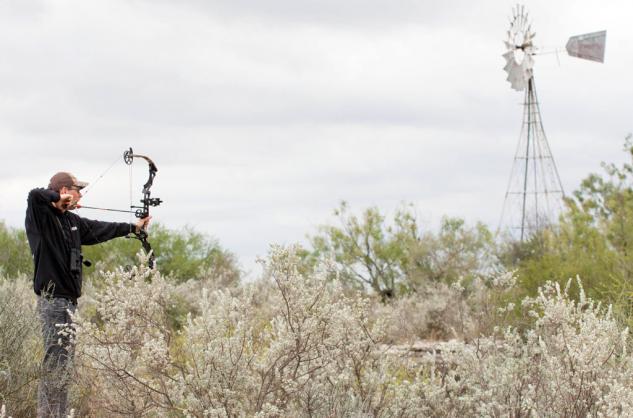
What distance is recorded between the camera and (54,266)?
7.71 metres

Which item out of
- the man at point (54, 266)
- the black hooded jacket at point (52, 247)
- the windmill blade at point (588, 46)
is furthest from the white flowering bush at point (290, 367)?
the windmill blade at point (588, 46)

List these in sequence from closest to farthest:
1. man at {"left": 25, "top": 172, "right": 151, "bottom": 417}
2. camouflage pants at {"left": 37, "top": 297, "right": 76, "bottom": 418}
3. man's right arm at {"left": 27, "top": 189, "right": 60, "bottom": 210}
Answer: camouflage pants at {"left": 37, "top": 297, "right": 76, "bottom": 418} → man at {"left": 25, "top": 172, "right": 151, "bottom": 417} → man's right arm at {"left": 27, "top": 189, "right": 60, "bottom": 210}

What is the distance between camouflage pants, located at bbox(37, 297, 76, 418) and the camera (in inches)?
287

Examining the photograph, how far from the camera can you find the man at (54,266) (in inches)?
293

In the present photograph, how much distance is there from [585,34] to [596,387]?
21.8 metres

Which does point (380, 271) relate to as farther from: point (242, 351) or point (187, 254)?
point (242, 351)

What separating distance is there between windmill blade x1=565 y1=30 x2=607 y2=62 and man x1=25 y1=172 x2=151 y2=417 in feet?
66.0

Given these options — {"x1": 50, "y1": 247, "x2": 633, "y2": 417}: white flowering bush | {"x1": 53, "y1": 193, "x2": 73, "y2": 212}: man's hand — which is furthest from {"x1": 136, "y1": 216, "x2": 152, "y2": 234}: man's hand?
{"x1": 50, "y1": 247, "x2": 633, "y2": 417}: white flowering bush

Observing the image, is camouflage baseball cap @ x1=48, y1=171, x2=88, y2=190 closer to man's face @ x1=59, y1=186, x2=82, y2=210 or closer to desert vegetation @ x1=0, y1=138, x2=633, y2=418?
→ man's face @ x1=59, y1=186, x2=82, y2=210

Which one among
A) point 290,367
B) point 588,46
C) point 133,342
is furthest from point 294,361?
point 588,46

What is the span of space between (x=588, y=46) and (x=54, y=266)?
20.9 meters

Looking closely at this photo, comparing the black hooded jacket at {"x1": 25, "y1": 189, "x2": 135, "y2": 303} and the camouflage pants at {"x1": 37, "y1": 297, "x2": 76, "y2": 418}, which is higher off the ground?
the black hooded jacket at {"x1": 25, "y1": 189, "x2": 135, "y2": 303}

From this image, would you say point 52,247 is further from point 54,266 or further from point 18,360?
point 18,360

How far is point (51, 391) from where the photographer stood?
7355 millimetres
